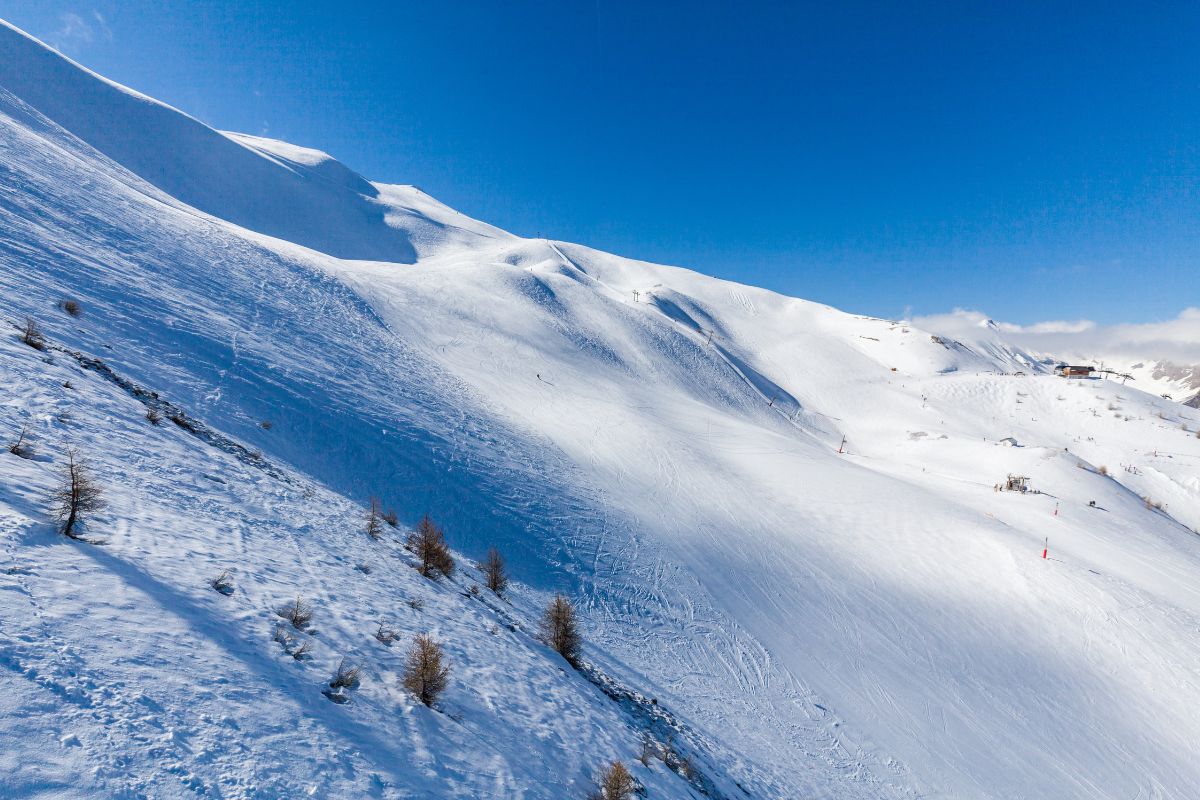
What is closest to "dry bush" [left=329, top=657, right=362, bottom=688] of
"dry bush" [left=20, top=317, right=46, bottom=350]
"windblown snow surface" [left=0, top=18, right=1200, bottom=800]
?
"windblown snow surface" [left=0, top=18, right=1200, bottom=800]

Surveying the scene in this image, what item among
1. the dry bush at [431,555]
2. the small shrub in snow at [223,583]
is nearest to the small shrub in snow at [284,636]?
the small shrub in snow at [223,583]

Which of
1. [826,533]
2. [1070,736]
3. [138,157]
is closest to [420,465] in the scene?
[826,533]

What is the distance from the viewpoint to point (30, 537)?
4.21 m

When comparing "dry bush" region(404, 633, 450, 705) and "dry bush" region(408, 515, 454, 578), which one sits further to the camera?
"dry bush" region(408, 515, 454, 578)

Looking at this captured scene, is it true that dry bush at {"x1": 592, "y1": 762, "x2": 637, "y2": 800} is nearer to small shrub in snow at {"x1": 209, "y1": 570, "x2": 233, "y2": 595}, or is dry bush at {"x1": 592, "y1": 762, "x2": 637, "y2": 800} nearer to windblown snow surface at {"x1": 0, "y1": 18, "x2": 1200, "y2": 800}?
windblown snow surface at {"x1": 0, "y1": 18, "x2": 1200, "y2": 800}

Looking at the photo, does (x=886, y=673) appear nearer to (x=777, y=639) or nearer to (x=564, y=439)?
(x=777, y=639)

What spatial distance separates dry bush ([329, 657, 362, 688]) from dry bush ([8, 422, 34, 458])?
13.9 ft

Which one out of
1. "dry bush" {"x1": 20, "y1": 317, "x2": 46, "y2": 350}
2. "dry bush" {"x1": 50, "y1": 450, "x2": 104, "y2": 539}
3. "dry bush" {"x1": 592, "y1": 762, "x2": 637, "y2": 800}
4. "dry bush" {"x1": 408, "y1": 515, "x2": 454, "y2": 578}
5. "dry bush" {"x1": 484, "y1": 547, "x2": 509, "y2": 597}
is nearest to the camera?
"dry bush" {"x1": 50, "y1": 450, "x2": 104, "y2": 539}

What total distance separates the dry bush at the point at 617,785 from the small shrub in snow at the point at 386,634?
2.88m

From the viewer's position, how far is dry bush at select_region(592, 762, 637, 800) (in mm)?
5203

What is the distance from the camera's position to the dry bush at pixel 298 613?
5.29m

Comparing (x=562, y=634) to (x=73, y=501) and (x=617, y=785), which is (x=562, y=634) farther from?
(x=73, y=501)

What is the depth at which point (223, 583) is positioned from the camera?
17.0 feet

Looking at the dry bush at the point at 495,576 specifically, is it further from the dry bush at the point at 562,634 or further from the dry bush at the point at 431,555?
the dry bush at the point at 562,634
